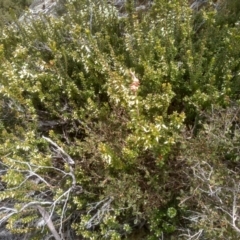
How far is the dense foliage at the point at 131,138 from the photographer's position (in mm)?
2275

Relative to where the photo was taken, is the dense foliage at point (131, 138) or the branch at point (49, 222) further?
the branch at point (49, 222)

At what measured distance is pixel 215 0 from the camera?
393 centimetres

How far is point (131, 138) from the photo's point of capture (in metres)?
2.23

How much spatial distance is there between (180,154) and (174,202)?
395mm

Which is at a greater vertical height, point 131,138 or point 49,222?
point 131,138

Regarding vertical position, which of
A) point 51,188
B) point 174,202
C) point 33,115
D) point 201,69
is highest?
point 33,115

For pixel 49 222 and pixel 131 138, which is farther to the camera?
pixel 49 222

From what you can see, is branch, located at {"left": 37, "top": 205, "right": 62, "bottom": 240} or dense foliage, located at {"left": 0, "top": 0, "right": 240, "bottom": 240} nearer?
dense foliage, located at {"left": 0, "top": 0, "right": 240, "bottom": 240}

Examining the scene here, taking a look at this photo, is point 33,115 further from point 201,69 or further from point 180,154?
point 201,69

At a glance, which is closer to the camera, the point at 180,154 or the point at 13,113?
the point at 180,154

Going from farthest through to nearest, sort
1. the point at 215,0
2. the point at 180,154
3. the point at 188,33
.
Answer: the point at 215,0 → the point at 188,33 → the point at 180,154

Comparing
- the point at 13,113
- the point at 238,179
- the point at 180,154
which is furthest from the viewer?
the point at 13,113

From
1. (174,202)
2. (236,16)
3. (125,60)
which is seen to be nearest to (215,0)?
(236,16)

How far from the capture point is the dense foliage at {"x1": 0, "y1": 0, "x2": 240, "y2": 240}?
228cm
